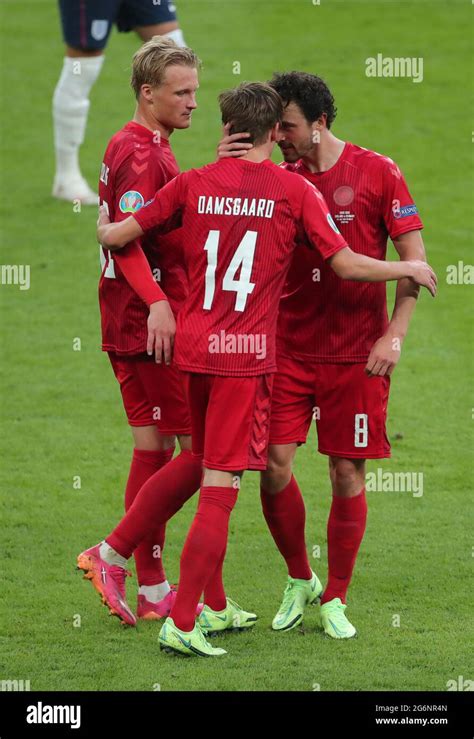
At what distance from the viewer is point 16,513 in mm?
6527

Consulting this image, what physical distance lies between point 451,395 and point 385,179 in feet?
11.3

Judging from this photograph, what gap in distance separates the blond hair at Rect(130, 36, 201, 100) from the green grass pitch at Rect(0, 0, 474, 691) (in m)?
2.03

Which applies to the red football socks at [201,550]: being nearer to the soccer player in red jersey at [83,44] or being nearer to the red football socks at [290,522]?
the red football socks at [290,522]

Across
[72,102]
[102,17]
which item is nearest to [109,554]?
[102,17]

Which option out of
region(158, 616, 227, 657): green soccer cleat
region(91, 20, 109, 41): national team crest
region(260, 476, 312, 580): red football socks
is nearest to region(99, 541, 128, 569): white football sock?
region(158, 616, 227, 657): green soccer cleat

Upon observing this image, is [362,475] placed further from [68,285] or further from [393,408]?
[68,285]

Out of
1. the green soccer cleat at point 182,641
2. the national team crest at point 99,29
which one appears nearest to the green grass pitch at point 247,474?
the green soccer cleat at point 182,641

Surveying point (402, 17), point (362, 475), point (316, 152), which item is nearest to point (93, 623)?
point (362, 475)

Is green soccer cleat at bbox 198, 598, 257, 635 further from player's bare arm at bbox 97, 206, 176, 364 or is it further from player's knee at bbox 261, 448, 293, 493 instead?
player's bare arm at bbox 97, 206, 176, 364

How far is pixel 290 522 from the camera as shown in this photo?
523cm

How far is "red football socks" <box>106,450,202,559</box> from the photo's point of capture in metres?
5.14
